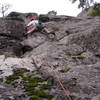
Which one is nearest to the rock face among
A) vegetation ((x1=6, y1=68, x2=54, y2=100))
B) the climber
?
vegetation ((x1=6, y1=68, x2=54, y2=100))

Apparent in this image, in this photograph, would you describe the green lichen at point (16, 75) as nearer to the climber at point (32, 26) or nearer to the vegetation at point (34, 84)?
the vegetation at point (34, 84)

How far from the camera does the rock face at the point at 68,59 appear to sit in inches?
323

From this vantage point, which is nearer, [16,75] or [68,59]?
[16,75]

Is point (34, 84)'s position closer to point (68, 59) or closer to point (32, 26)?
point (68, 59)

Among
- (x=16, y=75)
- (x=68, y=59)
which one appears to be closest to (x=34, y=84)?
(x=16, y=75)

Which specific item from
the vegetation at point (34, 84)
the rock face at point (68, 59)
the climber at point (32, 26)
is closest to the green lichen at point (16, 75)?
the vegetation at point (34, 84)

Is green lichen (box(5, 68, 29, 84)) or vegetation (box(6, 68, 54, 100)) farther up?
green lichen (box(5, 68, 29, 84))

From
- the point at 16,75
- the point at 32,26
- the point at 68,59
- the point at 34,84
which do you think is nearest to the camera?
the point at 34,84

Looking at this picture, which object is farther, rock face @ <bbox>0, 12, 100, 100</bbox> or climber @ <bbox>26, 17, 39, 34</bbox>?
climber @ <bbox>26, 17, 39, 34</bbox>

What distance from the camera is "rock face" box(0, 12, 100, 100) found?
820 centimetres

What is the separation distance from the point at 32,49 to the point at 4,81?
6.67 meters

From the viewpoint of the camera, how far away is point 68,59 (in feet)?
39.2

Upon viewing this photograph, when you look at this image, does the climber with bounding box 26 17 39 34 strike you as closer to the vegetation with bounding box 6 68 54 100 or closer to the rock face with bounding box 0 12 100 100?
the rock face with bounding box 0 12 100 100

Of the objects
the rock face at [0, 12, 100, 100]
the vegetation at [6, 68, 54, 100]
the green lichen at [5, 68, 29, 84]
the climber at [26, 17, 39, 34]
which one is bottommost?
the vegetation at [6, 68, 54, 100]
